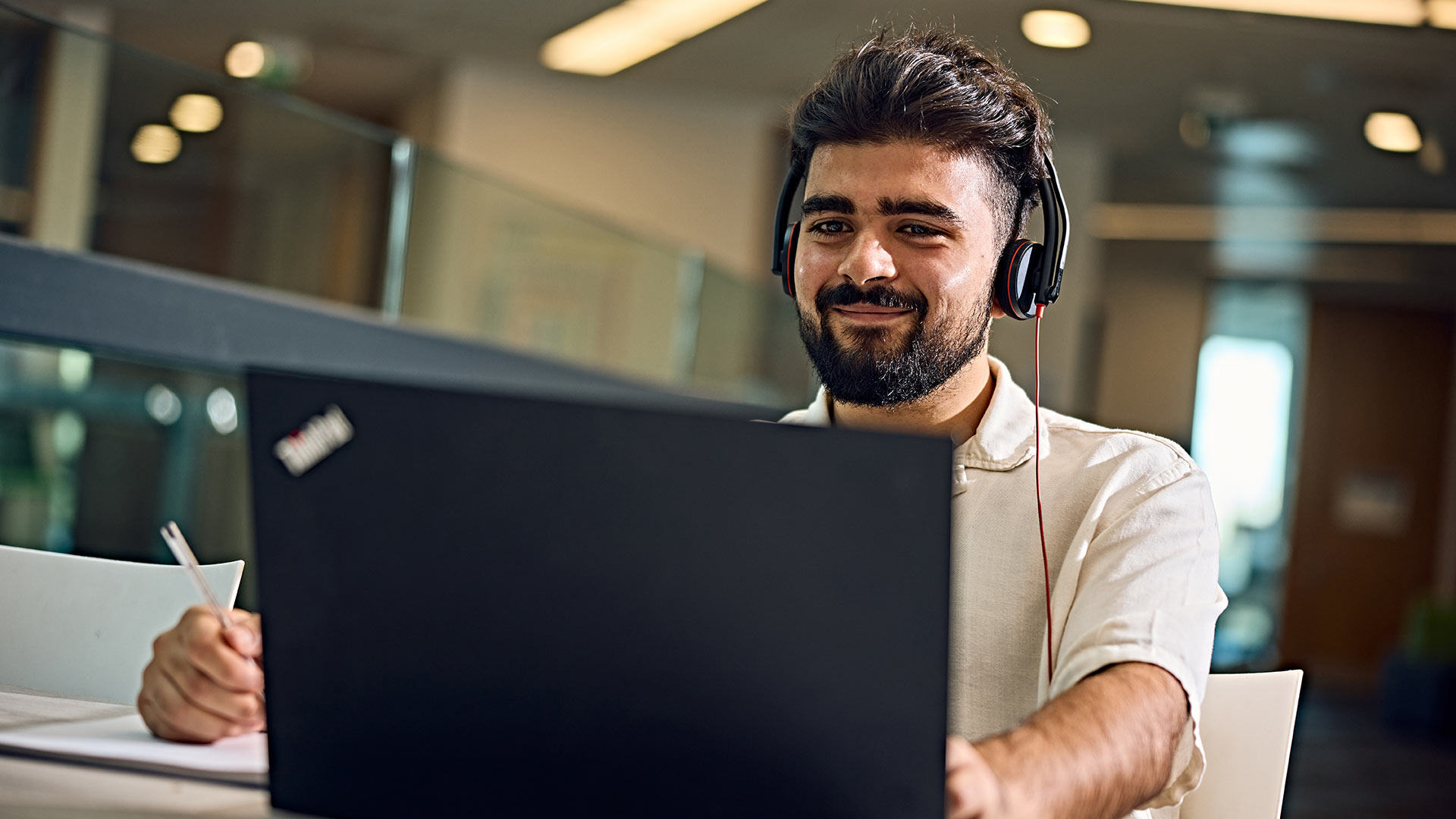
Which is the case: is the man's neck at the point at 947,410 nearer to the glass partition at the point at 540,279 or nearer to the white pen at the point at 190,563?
the white pen at the point at 190,563

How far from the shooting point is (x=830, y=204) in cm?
127

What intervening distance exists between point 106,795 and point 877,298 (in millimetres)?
769

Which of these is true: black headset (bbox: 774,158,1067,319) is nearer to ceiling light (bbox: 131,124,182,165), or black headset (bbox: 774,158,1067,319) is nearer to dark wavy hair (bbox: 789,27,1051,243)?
dark wavy hair (bbox: 789,27,1051,243)

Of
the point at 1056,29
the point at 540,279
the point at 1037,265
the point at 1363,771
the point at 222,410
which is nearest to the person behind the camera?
the point at 1037,265

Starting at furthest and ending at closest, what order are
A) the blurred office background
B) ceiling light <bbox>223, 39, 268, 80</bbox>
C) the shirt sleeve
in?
ceiling light <bbox>223, 39, 268, 80</bbox>
the blurred office background
the shirt sleeve

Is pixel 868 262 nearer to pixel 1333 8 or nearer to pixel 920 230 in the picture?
pixel 920 230

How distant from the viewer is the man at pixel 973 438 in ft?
3.04

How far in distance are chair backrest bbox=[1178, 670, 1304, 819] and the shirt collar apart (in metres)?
0.27

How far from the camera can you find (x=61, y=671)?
1.29m

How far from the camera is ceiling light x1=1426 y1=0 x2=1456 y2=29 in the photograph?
4.66m

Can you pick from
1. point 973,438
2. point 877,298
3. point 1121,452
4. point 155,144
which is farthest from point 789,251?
point 155,144

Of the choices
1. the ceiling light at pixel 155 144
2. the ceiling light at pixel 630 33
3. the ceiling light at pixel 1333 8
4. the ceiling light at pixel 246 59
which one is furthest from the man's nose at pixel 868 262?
the ceiling light at pixel 246 59

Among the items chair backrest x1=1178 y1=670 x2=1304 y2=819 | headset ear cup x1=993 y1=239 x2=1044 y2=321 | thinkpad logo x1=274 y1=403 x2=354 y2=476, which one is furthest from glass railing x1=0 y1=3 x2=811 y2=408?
chair backrest x1=1178 y1=670 x2=1304 y2=819

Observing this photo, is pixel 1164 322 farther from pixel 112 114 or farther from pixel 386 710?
pixel 386 710
